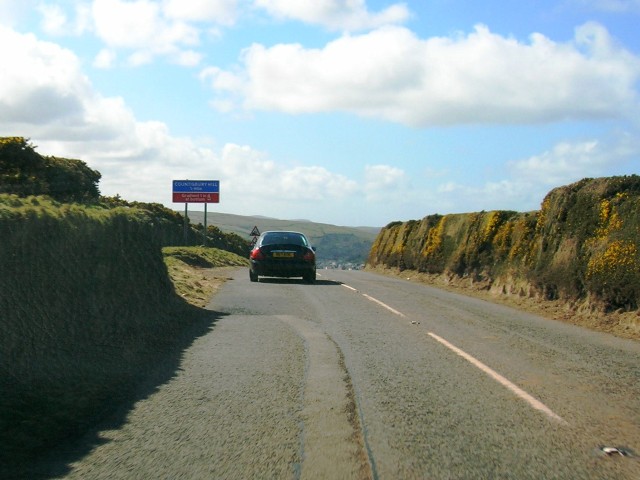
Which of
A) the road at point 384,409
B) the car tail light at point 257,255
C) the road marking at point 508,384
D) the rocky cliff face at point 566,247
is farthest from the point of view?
the car tail light at point 257,255

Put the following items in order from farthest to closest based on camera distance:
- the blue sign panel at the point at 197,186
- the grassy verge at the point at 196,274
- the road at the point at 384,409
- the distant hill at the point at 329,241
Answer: the distant hill at the point at 329,241 → the blue sign panel at the point at 197,186 → the grassy verge at the point at 196,274 → the road at the point at 384,409

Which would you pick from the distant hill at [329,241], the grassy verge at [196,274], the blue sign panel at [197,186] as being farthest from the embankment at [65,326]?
the blue sign panel at [197,186]

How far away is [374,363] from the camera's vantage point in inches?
351

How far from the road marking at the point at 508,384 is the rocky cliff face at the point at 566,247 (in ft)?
19.7

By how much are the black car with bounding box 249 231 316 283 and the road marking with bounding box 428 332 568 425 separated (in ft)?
43.0

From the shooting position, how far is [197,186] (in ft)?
184

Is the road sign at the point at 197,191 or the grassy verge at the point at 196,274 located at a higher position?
the road sign at the point at 197,191

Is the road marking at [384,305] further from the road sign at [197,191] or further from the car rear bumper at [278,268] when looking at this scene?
the road sign at [197,191]

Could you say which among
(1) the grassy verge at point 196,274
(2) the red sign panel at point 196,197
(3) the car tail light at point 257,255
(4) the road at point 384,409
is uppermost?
(2) the red sign panel at point 196,197

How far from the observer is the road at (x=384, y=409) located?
196 inches

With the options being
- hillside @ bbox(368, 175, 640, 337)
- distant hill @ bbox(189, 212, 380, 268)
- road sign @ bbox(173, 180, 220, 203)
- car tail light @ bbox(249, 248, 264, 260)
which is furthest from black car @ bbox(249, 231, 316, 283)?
road sign @ bbox(173, 180, 220, 203)

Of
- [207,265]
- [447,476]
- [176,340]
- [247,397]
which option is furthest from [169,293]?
[207,265]

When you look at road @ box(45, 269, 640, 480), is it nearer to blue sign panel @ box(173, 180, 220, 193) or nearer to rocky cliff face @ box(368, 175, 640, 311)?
rocky cliff face @ box(368, 175, 640, 311)

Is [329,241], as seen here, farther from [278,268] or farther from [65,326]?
[65,326]
